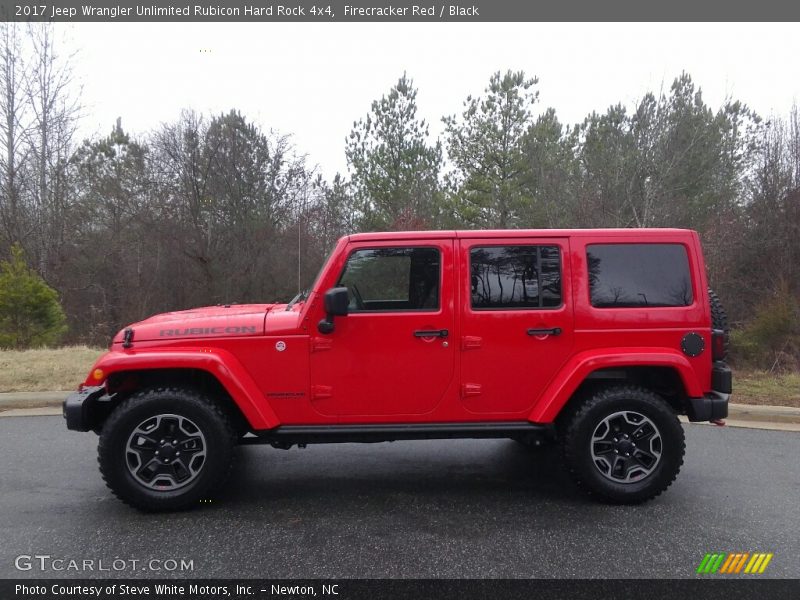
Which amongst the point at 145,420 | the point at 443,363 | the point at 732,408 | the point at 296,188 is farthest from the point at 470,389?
the point at 296,188

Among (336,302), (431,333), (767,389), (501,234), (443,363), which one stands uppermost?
(501,234)

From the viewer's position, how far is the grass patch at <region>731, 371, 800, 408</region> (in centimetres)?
702

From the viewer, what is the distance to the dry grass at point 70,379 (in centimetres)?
726

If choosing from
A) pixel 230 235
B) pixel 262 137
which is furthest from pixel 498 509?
pixel 262 137

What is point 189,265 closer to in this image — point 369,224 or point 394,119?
point 369,224

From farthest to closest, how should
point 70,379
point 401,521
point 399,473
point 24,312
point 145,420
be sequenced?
point 24,312
point 70,379
point 399,473
point 145,420
point 401,521

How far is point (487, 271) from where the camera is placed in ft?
12.9

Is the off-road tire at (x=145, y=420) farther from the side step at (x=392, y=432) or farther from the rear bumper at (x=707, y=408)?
the rear bumper at (x=707, y=408)

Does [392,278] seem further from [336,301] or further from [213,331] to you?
[213,331]

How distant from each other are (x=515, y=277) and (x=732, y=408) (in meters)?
4.39

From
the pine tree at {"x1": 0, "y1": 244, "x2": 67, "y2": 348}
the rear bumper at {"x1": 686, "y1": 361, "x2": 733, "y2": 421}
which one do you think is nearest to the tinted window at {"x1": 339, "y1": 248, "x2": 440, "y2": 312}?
the rear bumper at {"x1": 686, "y1": 361, "x2": 733, "y2": 421}

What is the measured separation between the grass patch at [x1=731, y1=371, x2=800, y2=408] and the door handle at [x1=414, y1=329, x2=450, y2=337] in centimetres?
513

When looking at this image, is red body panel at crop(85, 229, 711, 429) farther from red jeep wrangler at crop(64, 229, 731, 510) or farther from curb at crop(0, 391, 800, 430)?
curb at crop(0, 391, 800, 430)

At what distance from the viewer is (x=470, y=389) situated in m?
3.88
